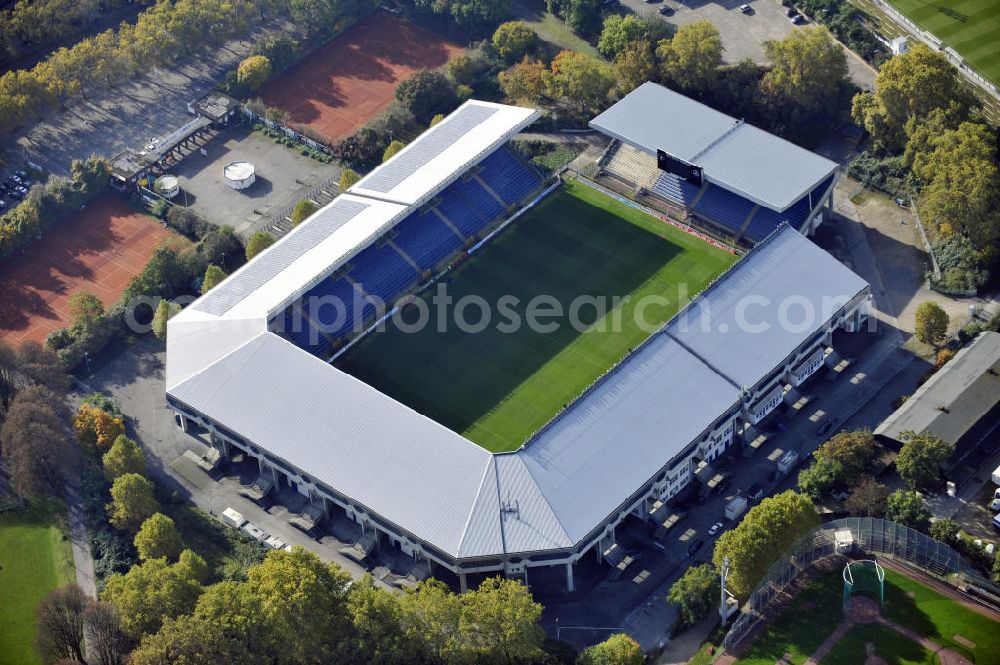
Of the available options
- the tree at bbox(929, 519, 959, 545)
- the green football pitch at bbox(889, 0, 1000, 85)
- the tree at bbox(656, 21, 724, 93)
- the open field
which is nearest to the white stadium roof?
the tree at bbox(656, 21, 724, 93)

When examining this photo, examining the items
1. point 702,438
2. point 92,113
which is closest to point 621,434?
point 702,438

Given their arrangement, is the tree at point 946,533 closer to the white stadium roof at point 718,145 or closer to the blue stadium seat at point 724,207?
the white stadium roof at point 718,145

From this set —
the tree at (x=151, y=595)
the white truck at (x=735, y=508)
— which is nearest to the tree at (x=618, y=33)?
the white truck at (x=735, y=508)

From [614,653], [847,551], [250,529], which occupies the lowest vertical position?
[250,529]

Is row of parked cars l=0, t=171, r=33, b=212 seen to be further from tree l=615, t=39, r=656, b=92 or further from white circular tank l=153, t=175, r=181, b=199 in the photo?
tree l=615, t=39, r=656, b=92

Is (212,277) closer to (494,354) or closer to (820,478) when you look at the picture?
(494,354)

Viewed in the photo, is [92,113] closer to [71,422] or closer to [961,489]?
[71,422]

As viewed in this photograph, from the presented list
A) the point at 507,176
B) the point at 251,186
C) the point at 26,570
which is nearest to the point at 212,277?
the point at 251,186
